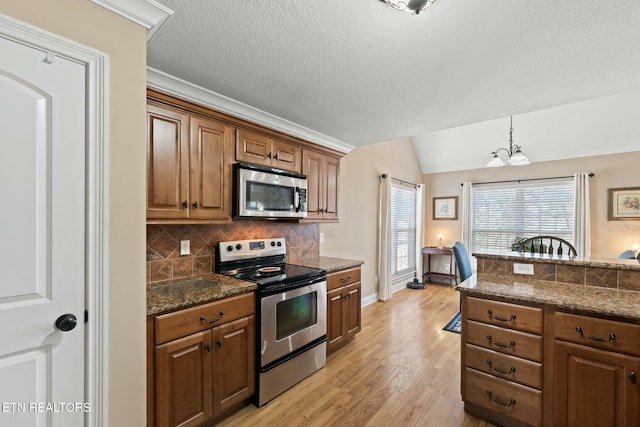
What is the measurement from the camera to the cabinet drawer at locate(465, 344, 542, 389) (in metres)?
1.71

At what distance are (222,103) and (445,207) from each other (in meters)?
5.34

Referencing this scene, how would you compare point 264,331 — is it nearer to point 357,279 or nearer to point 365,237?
point 357,279

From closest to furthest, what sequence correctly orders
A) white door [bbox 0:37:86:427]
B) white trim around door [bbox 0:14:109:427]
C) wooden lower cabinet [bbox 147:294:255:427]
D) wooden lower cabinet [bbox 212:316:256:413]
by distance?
white door [bbox 0:37:86:427]
white trim around door [bbox 0:14:109:427]
wooden lower cabinet [bbox 147:294:255:427]
wooden lower cabinet [bbox 212:316:256:413]

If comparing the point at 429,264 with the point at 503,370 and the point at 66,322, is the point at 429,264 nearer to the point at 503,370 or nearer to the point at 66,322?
the point at 503,370

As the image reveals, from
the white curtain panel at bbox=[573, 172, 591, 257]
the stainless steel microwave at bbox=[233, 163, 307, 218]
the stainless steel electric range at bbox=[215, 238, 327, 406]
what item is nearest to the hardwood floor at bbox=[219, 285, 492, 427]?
the stainless steel electric range at bbox=[215, 238, 327, 406]

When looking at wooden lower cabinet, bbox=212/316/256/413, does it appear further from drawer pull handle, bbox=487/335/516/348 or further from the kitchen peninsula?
drawer pull handle, bbox=487/335/516/348

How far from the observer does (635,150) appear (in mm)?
4293

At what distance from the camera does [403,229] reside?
220 inches

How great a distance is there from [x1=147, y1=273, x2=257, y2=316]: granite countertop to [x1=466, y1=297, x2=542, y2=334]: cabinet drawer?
1.56 meters

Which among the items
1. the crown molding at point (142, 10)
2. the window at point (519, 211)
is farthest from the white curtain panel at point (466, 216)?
the crown molding at point (142, 10)

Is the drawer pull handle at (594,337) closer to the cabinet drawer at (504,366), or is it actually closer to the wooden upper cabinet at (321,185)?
the cabinet drawer at (504,366)

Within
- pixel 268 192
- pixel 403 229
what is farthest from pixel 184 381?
pixel 403 229

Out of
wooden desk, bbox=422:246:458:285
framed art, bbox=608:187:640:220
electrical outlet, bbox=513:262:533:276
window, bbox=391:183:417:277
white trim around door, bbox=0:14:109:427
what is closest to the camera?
white trim around door, bbox=0:14:109:427

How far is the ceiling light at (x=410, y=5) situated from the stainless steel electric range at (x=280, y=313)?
1.83m
